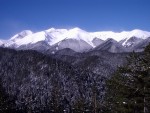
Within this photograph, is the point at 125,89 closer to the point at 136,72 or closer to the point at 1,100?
the point at 136,72

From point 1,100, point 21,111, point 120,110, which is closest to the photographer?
point 120,110

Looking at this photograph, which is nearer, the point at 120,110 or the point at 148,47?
the point at 148,47

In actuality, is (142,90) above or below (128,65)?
below

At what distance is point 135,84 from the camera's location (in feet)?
83.0

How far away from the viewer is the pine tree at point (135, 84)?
80.6 feet

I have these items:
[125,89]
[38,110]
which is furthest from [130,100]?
[38,110]

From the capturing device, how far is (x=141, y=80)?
2512 centimetres

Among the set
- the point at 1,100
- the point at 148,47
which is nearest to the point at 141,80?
the point at 148,47

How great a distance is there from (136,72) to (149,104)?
2.58 m

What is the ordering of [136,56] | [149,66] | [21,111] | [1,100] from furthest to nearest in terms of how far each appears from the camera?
[21,111] < [1,100] < [136,56] < [149,66]

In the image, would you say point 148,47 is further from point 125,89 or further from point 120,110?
point 120,110

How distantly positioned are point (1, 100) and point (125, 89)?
1608 inches

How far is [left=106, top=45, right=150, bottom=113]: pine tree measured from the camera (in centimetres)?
2456

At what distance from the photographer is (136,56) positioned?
25.8m
